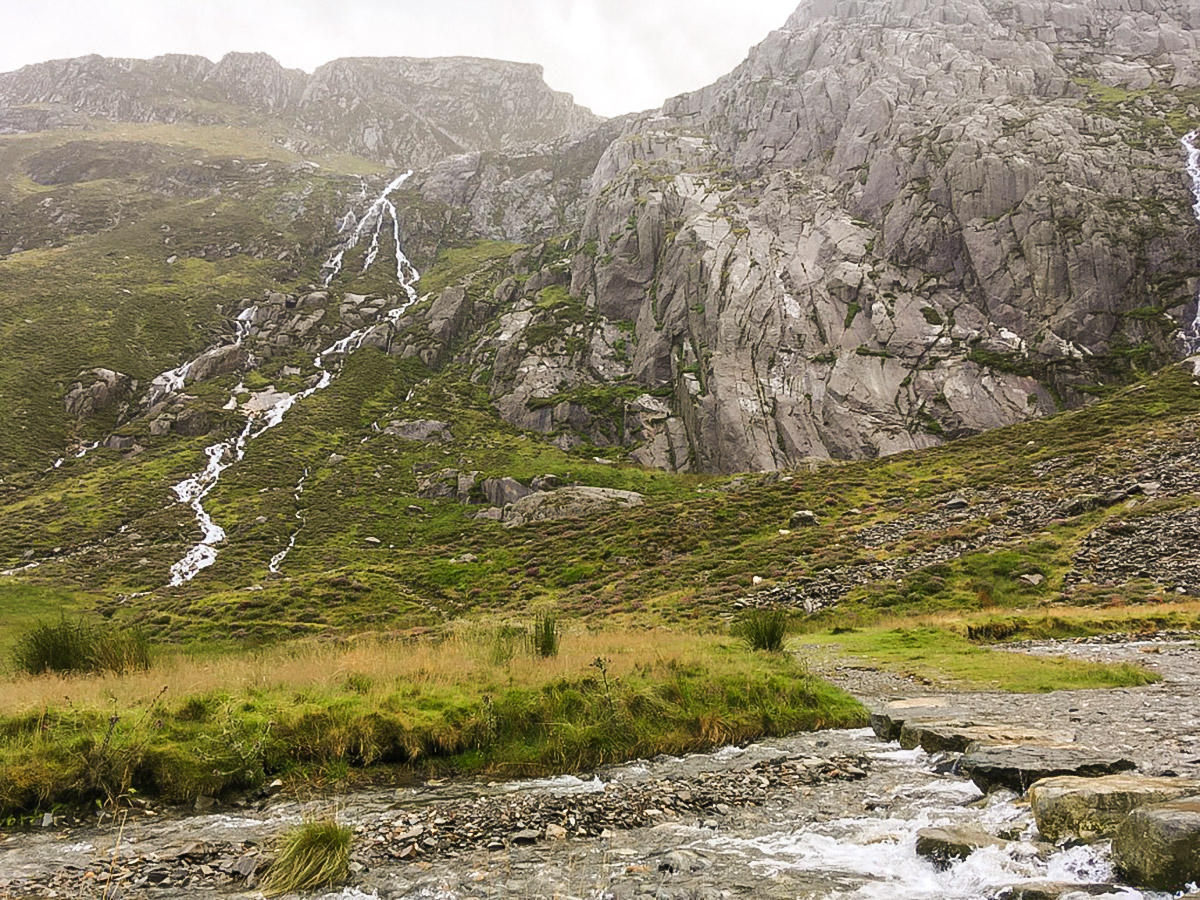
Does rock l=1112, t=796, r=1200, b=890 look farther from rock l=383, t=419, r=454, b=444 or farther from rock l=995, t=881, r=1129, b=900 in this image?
rock l=383, t=419, r=454, b=444

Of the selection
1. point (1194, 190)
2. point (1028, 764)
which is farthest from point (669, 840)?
point (1194, 190)

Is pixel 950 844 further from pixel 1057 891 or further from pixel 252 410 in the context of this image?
pixel 252 410

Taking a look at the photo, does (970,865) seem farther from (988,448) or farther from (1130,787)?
(988,448)

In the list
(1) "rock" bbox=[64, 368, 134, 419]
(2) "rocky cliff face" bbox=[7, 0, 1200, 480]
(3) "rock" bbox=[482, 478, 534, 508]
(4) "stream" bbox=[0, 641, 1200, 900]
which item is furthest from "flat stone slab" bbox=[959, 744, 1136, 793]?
(1) "rock" bbox=[64, 368, 134, 419]

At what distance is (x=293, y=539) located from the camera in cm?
7088

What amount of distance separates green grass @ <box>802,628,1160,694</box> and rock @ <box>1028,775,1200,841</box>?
1017cm

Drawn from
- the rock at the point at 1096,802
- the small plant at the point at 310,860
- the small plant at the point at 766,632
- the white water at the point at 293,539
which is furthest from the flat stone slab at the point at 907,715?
the white water at the point at 293,539

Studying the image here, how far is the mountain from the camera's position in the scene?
6494 cm

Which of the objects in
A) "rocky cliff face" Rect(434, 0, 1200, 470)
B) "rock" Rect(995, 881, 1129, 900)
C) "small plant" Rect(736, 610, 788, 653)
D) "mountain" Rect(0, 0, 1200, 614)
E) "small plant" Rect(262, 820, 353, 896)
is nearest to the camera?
"rock" Rect(995, 881, 1129, 900)

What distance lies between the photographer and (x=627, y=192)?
132125 mm

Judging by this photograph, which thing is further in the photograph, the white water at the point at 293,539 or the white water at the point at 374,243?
the white water at the point at 374,243

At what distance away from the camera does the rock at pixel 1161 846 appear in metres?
4.78

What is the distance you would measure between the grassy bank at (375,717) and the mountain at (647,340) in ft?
83.0

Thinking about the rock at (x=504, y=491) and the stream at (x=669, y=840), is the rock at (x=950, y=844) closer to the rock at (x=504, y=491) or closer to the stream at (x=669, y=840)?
the stream at (x=669, y=840)
